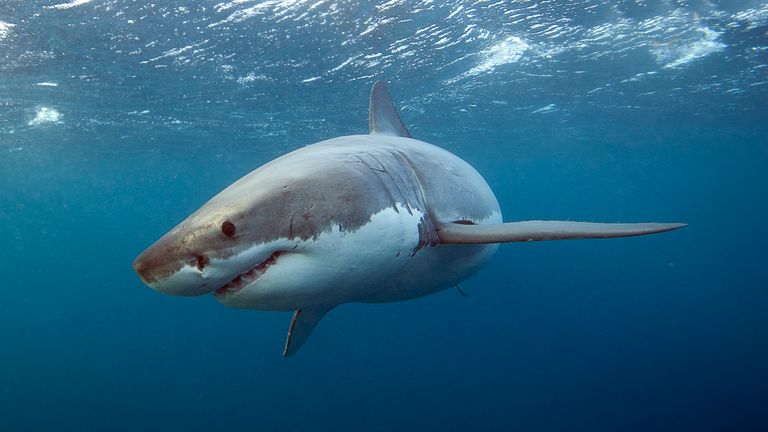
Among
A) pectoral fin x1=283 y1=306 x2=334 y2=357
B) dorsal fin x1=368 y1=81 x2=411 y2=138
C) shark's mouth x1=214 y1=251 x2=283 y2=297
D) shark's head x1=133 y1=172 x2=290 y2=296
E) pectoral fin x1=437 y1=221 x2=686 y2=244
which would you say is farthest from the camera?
dorsal fin x1=368 y1=81 x2=411 y2=138

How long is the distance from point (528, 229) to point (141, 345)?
3728 cm

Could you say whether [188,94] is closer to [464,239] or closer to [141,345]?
[464,239]

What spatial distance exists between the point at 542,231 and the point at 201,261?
227 centimetres

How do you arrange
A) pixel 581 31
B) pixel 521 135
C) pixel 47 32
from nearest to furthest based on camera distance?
pixel 47 32
pixel 581 31
pixel 521 135

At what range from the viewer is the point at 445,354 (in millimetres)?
24156

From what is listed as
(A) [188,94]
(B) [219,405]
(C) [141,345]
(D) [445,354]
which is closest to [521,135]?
(D) [445,354]

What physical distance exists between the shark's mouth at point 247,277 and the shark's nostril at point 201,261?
0.79 ft

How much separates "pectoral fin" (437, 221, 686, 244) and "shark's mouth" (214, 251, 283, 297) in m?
1.60

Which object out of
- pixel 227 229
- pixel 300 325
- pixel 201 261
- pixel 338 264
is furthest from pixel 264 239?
pixel 300 325

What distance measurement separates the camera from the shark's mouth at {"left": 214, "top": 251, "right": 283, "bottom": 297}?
223cm

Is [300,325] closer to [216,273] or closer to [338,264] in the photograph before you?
[338,264]

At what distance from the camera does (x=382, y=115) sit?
21.8 ft

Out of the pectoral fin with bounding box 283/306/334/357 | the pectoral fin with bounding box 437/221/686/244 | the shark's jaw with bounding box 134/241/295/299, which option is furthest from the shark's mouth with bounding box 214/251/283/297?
the pectoral fin with bounding box 283/306/334/357

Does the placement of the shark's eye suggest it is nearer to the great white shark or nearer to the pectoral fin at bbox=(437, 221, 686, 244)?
the great white shark
